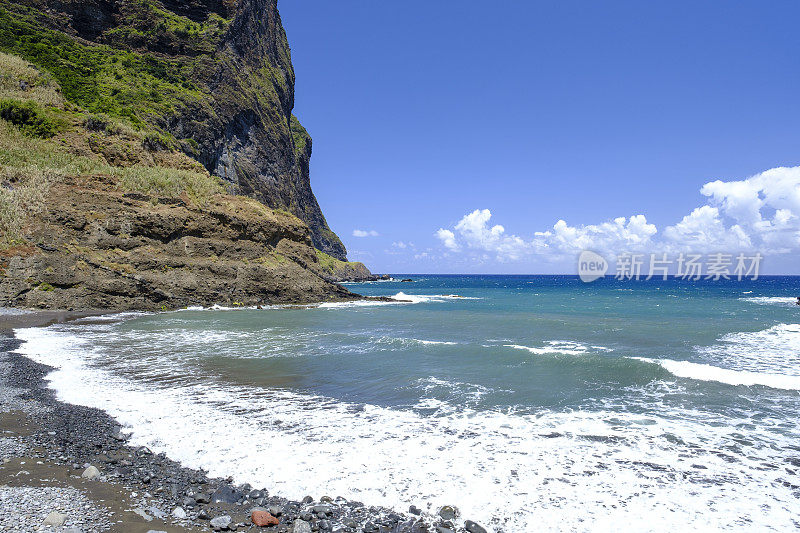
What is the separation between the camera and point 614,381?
42.6 feet

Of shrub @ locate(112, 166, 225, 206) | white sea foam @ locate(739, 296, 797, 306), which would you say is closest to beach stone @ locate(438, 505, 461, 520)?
shrub @ locate(112, 166, 225, 206)

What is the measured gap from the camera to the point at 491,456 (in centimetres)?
734

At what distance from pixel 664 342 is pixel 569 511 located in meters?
18.4

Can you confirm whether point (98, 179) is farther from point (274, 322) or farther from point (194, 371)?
point (194, 371)

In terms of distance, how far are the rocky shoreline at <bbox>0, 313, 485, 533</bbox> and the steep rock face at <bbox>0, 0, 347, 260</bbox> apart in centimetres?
4777

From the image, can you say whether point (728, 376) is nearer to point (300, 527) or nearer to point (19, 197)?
point (300, 527)

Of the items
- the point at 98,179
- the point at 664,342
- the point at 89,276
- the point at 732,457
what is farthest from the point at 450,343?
the point at 98,179

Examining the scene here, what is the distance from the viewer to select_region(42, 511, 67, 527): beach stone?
15.5 feet

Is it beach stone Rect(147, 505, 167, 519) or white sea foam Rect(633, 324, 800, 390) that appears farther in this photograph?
white sea foam Rect(633, 324, 800, 390)

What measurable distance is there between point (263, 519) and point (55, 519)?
2.29 metres

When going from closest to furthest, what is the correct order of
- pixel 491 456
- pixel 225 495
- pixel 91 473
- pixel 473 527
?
pixel 473 527 < pixel 225 495 < pixel 91 473 < pixel 491 456

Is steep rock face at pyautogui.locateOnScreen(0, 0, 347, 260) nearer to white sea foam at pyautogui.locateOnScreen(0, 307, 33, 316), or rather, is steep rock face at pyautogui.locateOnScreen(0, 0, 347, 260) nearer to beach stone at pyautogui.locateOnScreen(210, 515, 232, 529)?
white sea foam at pyautogui.locateOnScreen(0, 307, 33, 316)

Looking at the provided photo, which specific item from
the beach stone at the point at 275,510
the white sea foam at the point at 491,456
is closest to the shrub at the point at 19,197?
the white sea foam at the point at 491,456

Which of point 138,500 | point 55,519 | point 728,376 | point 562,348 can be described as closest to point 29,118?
point 138,500
